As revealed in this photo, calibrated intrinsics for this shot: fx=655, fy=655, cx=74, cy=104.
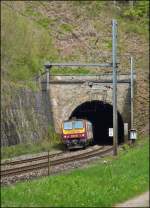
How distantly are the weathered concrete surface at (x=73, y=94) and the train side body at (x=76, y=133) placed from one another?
1.38 m

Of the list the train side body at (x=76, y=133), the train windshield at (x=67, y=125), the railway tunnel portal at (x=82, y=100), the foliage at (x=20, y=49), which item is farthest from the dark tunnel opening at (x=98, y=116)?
the foliage at (x=20, y=49)

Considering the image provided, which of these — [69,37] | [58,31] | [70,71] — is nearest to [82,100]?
[70,71]

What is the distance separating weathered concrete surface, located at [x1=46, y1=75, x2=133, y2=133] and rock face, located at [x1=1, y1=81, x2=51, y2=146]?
228 inches

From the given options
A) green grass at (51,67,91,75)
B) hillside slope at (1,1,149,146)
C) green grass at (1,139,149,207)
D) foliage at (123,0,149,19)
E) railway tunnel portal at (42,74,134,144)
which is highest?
foliage at (123,0,149,19)

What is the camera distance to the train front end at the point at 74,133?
39.0 m

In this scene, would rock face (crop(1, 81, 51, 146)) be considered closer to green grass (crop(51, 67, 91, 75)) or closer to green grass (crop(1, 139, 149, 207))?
green grass (crop(51, 67, 91, 75))

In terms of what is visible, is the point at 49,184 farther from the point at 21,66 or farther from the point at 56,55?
the point at 56,55

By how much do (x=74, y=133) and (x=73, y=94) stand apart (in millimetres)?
5772

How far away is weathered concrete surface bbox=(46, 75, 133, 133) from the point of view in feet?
139

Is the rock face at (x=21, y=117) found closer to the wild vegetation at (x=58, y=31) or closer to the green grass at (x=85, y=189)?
the wild vegetation at (x=58, y=31)

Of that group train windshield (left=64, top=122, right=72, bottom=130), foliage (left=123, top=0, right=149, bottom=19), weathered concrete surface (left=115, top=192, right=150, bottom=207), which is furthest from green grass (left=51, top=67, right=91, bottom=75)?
weathered concrete surface (left=115, top=192, right=150, bottom=207)

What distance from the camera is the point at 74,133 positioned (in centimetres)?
4012

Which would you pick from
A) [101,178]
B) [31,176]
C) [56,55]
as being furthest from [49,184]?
[56,55]

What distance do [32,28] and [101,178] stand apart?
2895 cm
